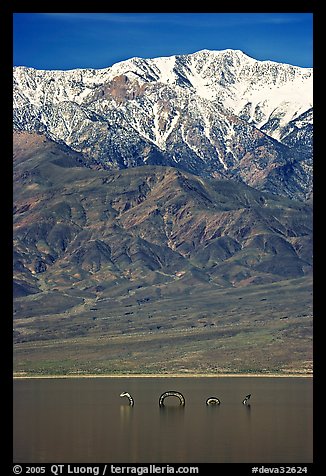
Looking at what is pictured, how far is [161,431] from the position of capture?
112375mm

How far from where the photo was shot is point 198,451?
3324 inches

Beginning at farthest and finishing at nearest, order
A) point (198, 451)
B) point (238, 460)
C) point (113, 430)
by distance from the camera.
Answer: point (113, 430)
point (198, 451)
point (238, 460)

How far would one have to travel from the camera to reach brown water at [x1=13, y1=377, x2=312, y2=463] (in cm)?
8167

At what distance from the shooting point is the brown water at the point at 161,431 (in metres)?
81.7

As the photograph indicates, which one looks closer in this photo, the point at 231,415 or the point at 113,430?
the point at 113,430

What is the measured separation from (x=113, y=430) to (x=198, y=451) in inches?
1296
